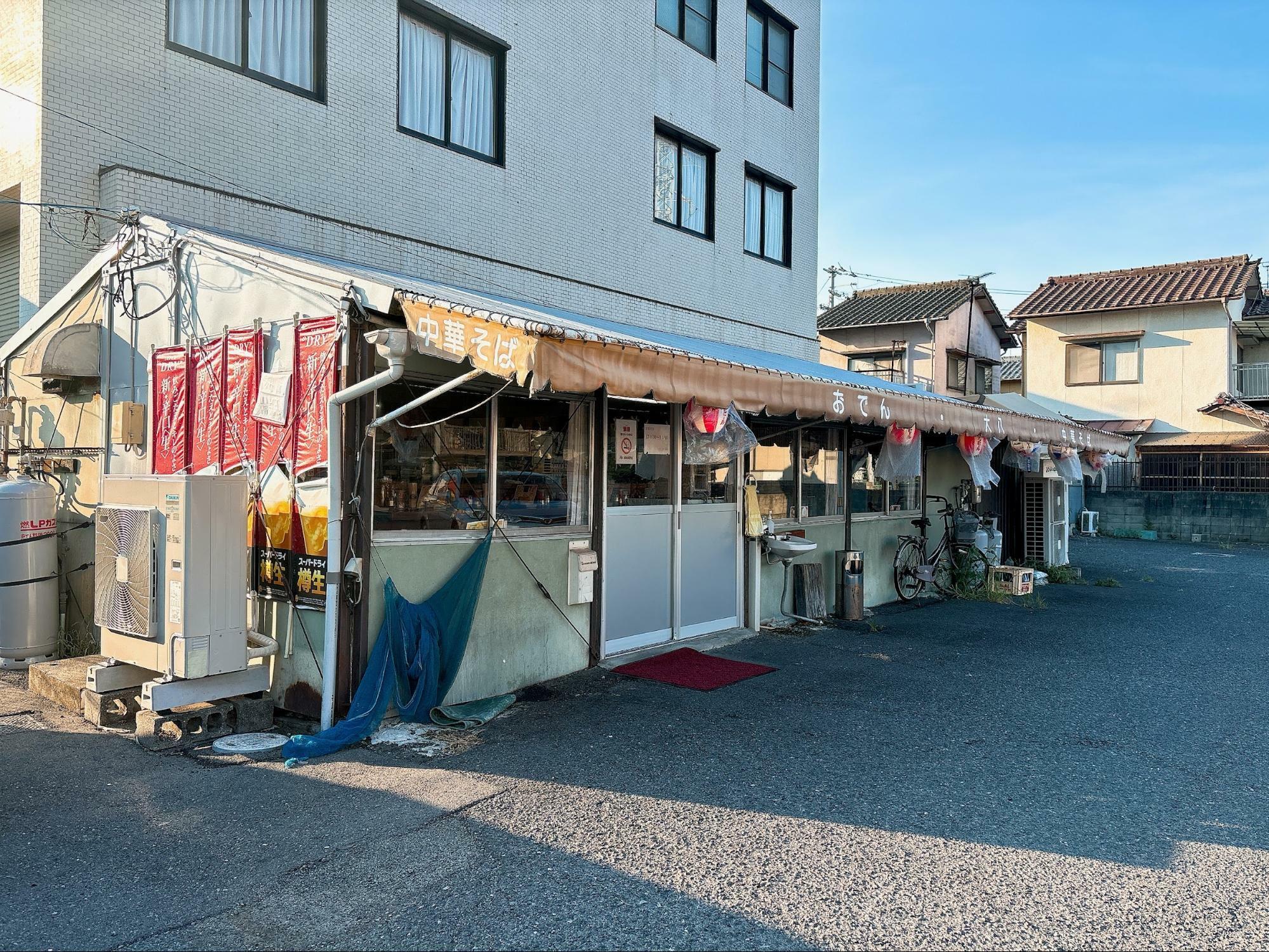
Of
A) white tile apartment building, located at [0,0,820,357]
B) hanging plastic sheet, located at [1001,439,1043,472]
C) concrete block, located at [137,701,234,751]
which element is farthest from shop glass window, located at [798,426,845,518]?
concrete block, located at [137,701,234,751]

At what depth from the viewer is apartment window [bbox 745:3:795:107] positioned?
50.2ft

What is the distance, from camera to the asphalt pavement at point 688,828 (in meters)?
3.54

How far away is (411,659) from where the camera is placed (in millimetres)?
6227

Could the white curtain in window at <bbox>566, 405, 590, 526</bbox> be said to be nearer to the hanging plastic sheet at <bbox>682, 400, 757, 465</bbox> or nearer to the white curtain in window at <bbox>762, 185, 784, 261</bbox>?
the hanging plastic sheet at <bbox>682, 400, 757, 465</bbox>

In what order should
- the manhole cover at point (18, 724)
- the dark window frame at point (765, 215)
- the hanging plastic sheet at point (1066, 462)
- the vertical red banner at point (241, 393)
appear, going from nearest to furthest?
the manhole cover at point (18, 724)
the vertical red banner at point (241, 393)
the hanging plastic sheet at point (1066, 462)
the dark window frame at point (765, 215)

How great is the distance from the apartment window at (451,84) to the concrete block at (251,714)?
6.86 m

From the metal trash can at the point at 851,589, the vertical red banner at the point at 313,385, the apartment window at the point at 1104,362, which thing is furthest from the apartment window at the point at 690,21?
the apartment window at the point at 1104,362

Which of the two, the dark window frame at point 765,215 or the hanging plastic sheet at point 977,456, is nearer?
the hanging plastic sheet at point 977,456

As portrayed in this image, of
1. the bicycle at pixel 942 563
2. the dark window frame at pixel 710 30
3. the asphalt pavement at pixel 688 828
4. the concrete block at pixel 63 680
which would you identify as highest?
the dark window frame at pixel 710 30

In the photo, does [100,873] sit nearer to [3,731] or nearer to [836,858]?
[3,731]

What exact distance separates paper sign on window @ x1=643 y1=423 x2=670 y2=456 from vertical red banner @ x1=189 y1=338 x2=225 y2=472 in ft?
12.3

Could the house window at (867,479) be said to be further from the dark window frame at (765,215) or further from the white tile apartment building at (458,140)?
the dark window frame at (765,215)

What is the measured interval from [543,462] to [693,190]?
8.39 m

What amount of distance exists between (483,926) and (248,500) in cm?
412
